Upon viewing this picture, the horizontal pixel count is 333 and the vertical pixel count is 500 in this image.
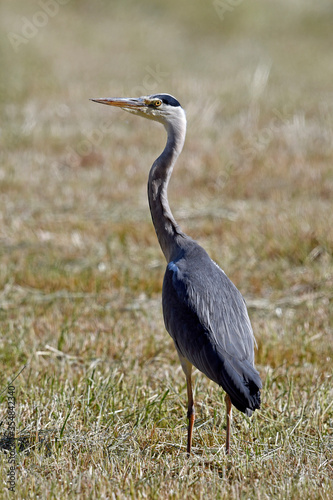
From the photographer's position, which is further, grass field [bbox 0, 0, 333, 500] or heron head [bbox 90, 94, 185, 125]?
heron head [bbox 90, 94, 185, 125]

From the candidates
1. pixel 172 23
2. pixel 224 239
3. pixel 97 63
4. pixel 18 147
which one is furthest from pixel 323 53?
pixel 224 239

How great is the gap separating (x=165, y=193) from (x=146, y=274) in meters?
2.74

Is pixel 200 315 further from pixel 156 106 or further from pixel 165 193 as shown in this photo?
pixel 156 106

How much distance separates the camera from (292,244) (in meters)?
6.90

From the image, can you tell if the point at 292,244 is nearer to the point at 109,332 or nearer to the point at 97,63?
the point at 109,332

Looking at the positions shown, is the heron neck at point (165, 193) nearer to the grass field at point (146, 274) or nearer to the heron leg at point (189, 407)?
the heron leg at point (189, 407)

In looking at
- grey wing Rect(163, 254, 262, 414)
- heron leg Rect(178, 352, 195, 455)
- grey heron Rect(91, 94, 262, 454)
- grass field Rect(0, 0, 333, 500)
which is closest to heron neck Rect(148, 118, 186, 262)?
grey heron Rect(91, 94, 262, 454)

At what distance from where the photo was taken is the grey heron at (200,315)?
3.02 metres

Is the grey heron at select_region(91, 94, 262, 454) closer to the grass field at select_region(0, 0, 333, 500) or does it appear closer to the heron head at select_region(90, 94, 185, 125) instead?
the heron head at select_region(90, 94, 185, 125)

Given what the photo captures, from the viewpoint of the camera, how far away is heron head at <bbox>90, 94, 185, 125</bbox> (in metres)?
3.78

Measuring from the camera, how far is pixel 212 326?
3.20 m

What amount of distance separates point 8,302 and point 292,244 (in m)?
3.12

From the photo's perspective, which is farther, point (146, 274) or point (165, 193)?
point (146, 274)

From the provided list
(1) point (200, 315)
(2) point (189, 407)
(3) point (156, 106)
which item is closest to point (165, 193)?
(3) point (156, 106)
